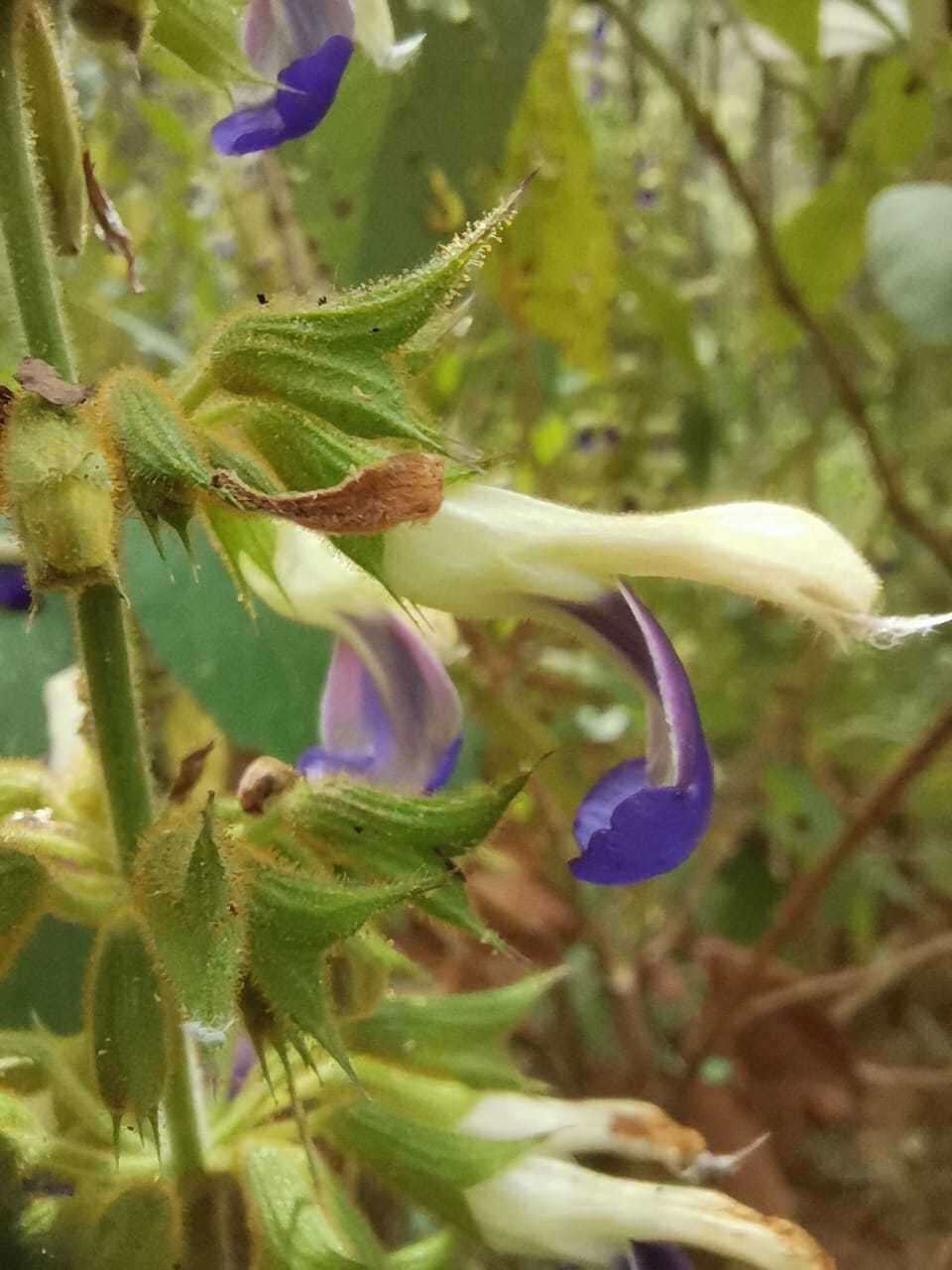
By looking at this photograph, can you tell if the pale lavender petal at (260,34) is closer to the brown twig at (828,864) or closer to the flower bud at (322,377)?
the flower bud at (322,377)

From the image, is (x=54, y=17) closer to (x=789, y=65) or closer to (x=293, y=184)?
(x=293, y=184)

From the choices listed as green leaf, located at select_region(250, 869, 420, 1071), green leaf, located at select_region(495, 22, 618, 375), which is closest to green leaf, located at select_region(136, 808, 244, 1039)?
green leaf, located at select_region(250, 869, 420, 1071)

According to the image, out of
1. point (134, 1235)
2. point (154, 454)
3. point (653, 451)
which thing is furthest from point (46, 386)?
point (653, 451)

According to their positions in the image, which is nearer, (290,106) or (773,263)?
(290,106)

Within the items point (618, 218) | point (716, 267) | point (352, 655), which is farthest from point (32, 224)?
point (716, 267)

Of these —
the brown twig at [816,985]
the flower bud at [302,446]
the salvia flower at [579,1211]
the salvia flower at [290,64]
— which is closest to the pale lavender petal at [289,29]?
the salvia flower at [290,64]

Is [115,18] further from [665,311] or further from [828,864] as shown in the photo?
[665,311]

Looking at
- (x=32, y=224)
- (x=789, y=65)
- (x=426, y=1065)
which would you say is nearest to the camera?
(x=32, y=224)

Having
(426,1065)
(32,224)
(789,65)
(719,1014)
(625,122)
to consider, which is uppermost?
(625,122)
